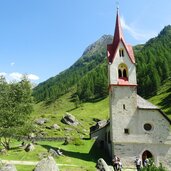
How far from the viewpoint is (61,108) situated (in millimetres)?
179875

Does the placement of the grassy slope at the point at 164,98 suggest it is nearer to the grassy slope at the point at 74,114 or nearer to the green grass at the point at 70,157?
the grassy slope at the point at 74,114

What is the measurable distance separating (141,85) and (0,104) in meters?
109

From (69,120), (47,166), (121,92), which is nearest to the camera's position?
(47,166)

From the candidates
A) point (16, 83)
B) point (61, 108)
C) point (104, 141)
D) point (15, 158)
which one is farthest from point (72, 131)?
point (61, 108)

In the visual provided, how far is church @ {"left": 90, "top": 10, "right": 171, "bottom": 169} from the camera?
49500mm

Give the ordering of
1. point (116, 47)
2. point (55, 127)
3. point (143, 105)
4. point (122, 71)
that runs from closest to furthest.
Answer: point (143, 105) < point (122, 71) < point (116, 47) < point (55, 127)

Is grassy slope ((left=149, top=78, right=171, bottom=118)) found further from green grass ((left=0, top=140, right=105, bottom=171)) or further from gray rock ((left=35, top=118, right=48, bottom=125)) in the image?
green grass ((left=0, top=140, right=105, bottom=171))

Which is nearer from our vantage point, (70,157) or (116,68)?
(70,157)

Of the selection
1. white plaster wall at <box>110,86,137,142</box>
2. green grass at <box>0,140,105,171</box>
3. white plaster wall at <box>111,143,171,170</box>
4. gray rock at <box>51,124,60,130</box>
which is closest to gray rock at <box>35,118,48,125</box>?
gray rock at <box>51,124,60,130</box>

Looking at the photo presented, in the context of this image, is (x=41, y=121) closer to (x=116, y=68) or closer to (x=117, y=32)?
(x=117, y=32)

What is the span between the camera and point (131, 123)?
50188 millimetres

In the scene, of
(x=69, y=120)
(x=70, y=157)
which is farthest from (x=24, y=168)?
(x=69, y=120)

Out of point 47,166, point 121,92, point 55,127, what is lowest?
point 47,166

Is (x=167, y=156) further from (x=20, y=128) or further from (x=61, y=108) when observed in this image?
(x=61, y=108)
